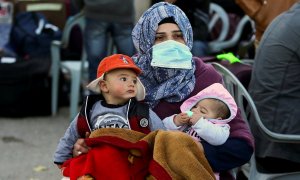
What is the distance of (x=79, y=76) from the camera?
6.61m

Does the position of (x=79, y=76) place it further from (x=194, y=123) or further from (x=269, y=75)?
(x=194, y=123)

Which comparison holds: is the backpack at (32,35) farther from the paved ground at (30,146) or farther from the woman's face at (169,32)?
the woman's face at (169,32)

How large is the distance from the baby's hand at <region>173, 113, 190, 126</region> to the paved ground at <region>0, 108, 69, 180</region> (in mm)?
2387

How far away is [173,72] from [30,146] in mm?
3106

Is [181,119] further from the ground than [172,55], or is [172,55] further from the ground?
[172,55]

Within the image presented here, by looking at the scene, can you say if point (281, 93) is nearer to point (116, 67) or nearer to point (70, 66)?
point (116, 67)

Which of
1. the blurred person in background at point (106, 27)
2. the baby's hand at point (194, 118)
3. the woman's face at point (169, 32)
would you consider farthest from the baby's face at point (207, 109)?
the blurred person in background at point (106, 27)

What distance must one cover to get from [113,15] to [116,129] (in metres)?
3.19

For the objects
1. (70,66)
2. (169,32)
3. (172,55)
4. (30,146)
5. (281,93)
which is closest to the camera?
(172,55)

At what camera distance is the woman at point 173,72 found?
9.35ft

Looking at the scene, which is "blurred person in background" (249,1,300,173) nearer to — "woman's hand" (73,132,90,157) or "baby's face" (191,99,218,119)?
"baby's face" (191,99,218,119)

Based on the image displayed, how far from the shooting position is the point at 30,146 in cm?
588

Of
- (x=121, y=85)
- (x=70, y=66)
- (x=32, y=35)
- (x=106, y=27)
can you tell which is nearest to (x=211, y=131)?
(x=121, y=85)

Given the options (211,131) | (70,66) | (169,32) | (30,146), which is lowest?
(30,146)
